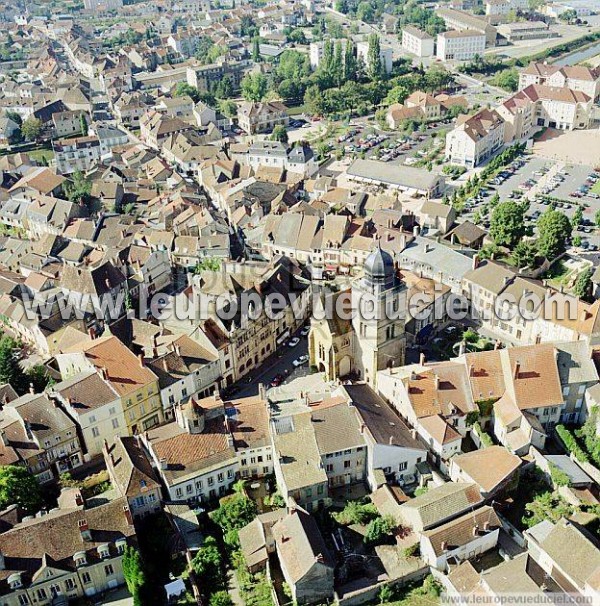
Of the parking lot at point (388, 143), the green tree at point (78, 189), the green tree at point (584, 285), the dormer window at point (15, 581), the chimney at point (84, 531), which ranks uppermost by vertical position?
the chimney at point (84, 531)

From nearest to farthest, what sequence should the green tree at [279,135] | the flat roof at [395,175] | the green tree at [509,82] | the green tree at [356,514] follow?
the green tree at [356,514]
the flat roof at [395,175]
the green tree at [279,135]
the green tree at [509,82]

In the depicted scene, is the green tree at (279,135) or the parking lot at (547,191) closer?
the parking lot at (547,191)

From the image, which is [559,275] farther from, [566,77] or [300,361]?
[566,77]

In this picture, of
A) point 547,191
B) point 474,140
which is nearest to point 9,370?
point 547,191

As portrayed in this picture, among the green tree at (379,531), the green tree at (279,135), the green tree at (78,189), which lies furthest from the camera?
the green tree at (279,135)

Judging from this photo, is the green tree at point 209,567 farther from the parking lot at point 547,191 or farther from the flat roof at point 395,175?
the flat roof at point 395,175

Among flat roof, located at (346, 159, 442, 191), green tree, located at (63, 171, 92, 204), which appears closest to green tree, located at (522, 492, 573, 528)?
flat roof, located at (346, 159, 442, 191)

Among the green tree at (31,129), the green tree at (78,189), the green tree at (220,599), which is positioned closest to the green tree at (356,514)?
the green tree at (220,599)

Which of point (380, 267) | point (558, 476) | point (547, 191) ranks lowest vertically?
point (547, 191)

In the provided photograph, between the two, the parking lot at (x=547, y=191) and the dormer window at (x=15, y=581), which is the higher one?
the dormer window at (x=15, y=581)
